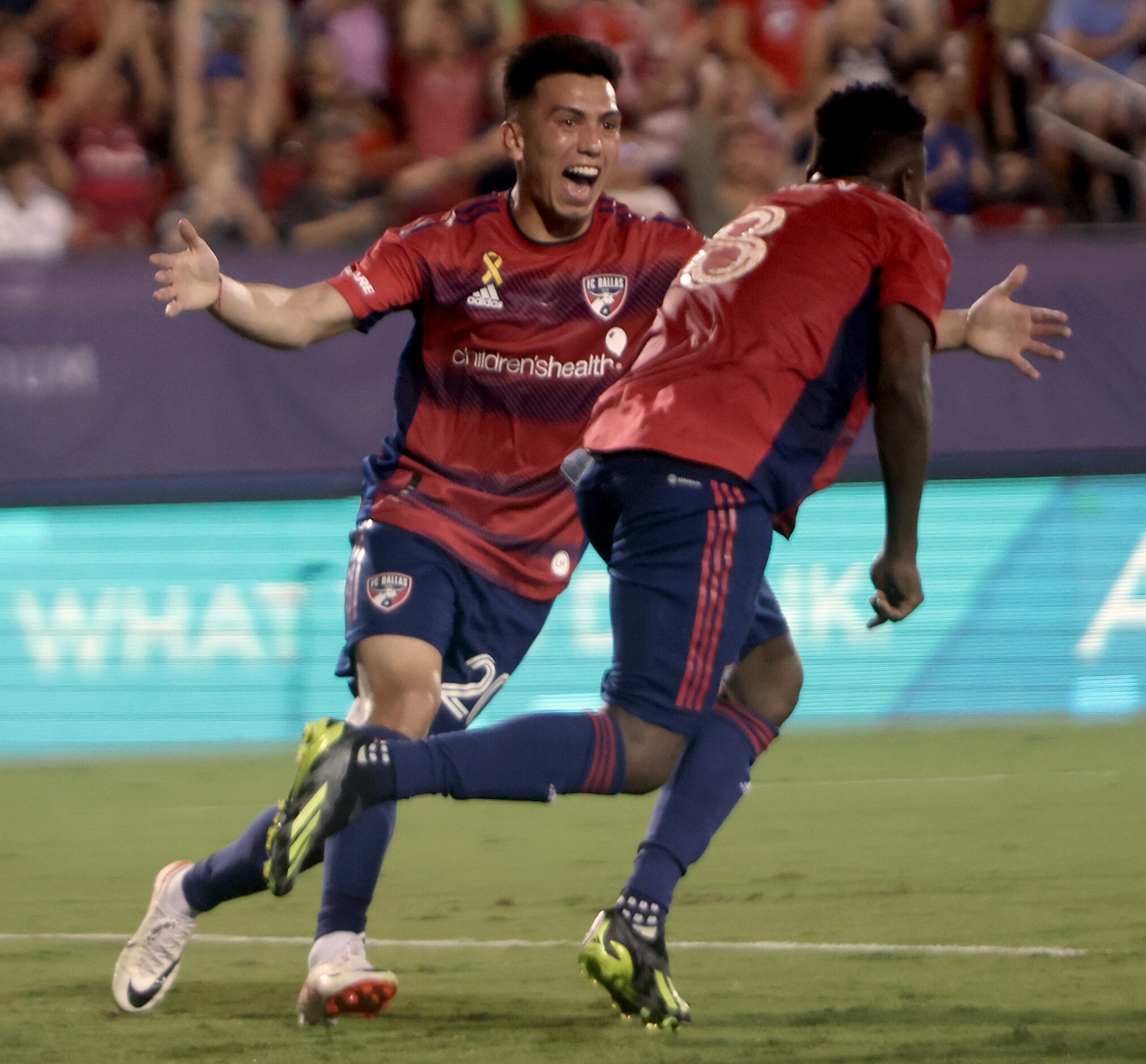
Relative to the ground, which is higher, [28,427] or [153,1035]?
[153,1035]

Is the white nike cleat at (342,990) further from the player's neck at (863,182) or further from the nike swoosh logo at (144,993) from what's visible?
the player's neck at (863,182)

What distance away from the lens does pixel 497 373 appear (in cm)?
465

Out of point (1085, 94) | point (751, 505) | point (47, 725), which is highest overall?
point (751, 505)

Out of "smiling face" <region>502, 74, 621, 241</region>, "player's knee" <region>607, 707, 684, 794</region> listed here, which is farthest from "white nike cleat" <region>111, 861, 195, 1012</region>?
"smiling face" <region>502, 74, 621, 241</region>

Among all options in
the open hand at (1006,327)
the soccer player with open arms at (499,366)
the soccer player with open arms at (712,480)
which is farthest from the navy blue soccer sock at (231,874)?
the open hand at (1006,327)

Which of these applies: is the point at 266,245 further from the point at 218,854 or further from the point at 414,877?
the point at 218,854

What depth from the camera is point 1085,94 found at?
37.3 ft

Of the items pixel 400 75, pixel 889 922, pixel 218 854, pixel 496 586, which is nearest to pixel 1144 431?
pixel 400 75

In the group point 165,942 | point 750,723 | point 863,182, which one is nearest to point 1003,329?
point 863,182

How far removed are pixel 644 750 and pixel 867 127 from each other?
1.41m

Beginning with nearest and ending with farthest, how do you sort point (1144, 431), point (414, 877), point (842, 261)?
point (842, 261), point (414, 877), point (1144, 431)

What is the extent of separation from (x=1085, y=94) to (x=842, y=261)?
8.08m

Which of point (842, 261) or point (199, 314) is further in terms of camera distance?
point (199, 314)

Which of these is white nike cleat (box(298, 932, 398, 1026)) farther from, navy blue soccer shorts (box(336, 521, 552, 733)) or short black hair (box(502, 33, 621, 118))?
short black hair (box(502, 33, 621, 118))
